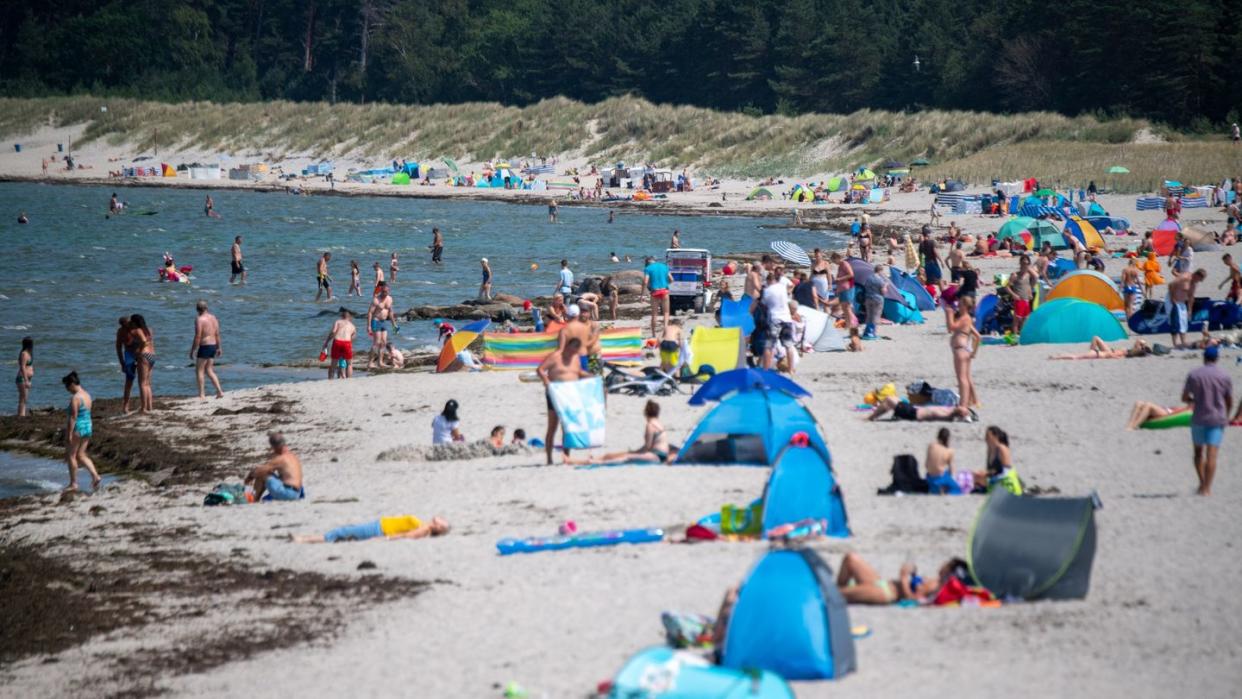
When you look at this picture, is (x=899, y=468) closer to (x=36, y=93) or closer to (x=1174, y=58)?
(x=1174, y=58)

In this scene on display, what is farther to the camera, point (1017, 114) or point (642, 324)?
point (1017, 114)

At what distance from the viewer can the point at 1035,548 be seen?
920 centimetres

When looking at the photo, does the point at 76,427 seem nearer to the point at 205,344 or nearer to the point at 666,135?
the point at 205,344

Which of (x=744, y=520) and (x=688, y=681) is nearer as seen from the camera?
(x=688, y=681)

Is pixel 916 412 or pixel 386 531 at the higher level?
pixel 916 412

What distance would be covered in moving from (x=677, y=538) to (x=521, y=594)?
4.88 ft

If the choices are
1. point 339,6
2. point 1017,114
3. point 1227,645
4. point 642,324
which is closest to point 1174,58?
point 1017,114

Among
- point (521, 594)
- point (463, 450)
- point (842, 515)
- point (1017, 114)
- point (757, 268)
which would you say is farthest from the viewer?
point (1017, 114)

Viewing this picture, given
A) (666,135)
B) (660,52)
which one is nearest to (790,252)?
(666,135)

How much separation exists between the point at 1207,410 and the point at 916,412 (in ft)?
13.5

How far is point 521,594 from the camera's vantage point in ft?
32.6

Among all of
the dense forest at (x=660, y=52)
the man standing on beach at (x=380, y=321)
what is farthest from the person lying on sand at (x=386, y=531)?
the dense forest at (x=660, y=52)

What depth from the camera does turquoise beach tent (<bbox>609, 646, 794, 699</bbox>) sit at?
700 centimetres

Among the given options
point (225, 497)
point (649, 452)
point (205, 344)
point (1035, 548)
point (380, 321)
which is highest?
point (380, 321)
